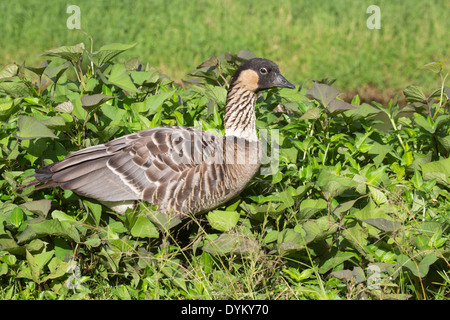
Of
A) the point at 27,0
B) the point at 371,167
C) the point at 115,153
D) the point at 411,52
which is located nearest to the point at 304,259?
the point at 371,167

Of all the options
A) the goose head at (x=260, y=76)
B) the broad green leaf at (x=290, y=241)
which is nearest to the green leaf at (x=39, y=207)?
the broad green leaf at (x=290, y=241)

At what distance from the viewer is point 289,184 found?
396cm

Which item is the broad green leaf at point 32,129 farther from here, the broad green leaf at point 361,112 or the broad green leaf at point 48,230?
the broad green leaf at point 361,112

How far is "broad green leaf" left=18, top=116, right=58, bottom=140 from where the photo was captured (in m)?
3.38

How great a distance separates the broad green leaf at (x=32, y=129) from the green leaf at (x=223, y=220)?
110 centimetres

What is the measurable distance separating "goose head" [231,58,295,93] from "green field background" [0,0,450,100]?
4.95 meters

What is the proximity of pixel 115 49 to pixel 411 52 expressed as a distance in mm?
7617

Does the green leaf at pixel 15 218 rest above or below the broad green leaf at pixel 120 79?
below

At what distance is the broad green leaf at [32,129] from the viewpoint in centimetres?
338

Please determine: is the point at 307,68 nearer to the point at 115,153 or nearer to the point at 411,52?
the point at 411,52

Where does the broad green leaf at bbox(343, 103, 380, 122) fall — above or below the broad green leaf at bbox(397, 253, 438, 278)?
above

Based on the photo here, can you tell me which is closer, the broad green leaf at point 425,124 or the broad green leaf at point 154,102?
the broad green leaf at point 425,124

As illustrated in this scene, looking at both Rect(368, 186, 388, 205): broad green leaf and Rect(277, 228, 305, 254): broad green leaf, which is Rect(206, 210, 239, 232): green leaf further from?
Rect(368, 186, 388, 205): broad green leaf

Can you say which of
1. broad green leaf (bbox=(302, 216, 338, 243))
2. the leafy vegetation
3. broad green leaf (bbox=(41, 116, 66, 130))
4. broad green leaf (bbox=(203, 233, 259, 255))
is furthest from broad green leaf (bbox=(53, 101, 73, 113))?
broad green leaf (bbox=(302, 216, 338, 243))
